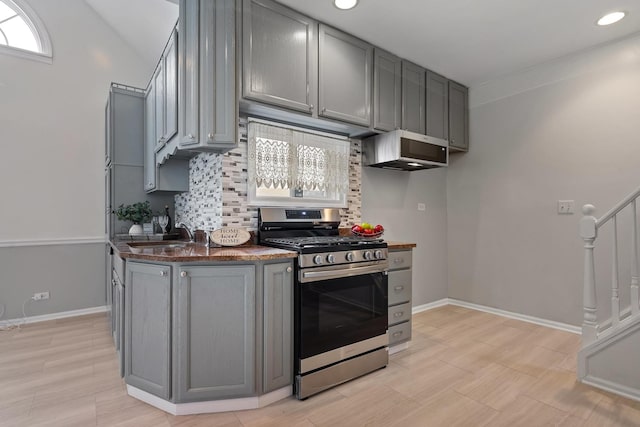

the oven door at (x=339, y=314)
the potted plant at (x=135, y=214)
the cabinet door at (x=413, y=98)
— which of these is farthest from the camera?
the potted plant at (x=135, y=214)

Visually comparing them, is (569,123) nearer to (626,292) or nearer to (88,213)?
(626,292)

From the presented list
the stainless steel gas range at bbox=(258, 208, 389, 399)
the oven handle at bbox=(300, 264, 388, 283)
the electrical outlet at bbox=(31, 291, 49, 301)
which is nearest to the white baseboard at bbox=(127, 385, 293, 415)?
the stainless steel gas range at bbox=(258, 208, 389, 399)

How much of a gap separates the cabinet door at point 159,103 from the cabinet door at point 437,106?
258 centimetres

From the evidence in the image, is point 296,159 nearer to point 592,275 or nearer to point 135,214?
point 135,214

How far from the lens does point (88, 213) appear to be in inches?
152

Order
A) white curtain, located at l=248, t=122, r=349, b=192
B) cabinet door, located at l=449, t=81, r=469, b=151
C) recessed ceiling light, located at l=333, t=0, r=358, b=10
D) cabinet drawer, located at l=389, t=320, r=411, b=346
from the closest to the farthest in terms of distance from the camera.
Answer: recessed ceiling light, located at l=333, t=0, r=358, b=10 < white curtain, located at l=248, t=122, r=349, b=192 < cabinet drawer, located at l=389, t=320, r=411, b=346 < cabinet door, located at l=449, t=81, r=469, b=151

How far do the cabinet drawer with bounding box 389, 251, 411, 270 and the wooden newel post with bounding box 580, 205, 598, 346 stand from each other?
4.05 feet

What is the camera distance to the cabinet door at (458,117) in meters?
3.74

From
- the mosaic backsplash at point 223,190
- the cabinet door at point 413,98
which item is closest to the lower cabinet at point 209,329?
the mosaic backsplash at point 223,190

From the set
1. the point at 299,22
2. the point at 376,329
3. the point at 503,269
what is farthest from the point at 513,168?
the point at 299,22

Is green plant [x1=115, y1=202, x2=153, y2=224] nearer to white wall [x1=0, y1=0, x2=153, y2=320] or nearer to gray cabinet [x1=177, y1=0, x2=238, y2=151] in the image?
white wall [x1=0, y1=0, x2=153, y2=320]

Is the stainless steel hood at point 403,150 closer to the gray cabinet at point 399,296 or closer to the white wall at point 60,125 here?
the gray cabinet at point 399,296

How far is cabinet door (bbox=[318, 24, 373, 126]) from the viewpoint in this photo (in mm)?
2574

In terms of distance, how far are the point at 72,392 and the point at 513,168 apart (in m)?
4.38
